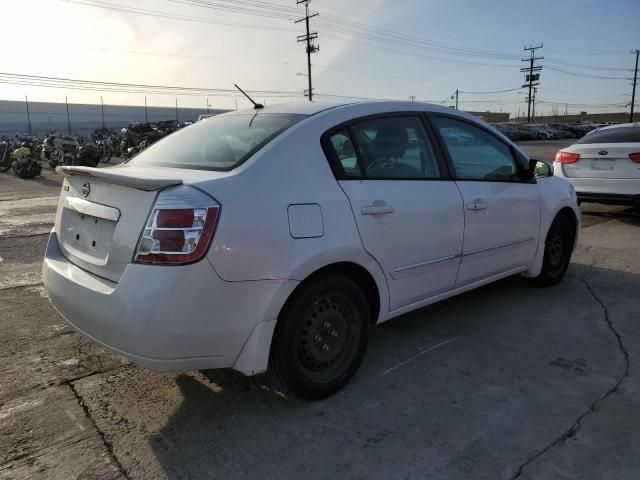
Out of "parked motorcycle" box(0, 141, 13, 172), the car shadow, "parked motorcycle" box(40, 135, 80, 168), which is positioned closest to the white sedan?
the car shadow

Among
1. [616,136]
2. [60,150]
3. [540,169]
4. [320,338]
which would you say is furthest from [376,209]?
[60,150]

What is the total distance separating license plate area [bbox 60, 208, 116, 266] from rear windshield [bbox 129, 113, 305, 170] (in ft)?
1.87

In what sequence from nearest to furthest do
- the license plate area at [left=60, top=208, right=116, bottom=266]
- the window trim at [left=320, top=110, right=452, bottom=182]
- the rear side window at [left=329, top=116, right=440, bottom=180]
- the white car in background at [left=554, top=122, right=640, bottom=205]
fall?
1. the license plate area at [left=60, top=208, right=116, bottom=266]
2. the window trim at [left=320, top=110, right=452, bottom=182]
3. the rear side window at [left=329, top=116, right=440, bottom=180]
4. the white car in background at [left=554, top=122, right=640, bottom=205]

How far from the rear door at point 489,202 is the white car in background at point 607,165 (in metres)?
4.14

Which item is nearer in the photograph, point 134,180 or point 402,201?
point 134,180

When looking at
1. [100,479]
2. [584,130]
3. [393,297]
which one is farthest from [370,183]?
[584,130]

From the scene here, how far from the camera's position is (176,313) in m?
2.37

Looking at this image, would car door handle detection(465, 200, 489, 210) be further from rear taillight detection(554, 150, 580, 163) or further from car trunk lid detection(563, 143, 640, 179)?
rear taillight detection(554, 150, 580, 163)

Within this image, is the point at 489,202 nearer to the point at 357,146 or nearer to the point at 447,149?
the point at 447,149

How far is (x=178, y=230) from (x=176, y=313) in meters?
0.37

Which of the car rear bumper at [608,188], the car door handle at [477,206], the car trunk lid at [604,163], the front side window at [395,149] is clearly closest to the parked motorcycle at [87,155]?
the car trunk lid at [604,163]

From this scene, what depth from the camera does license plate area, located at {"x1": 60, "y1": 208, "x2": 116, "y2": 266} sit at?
267 centimetres

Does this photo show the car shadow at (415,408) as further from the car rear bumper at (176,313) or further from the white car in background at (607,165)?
the white car in background at (607,165)

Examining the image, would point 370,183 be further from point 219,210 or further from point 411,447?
point 411,447
